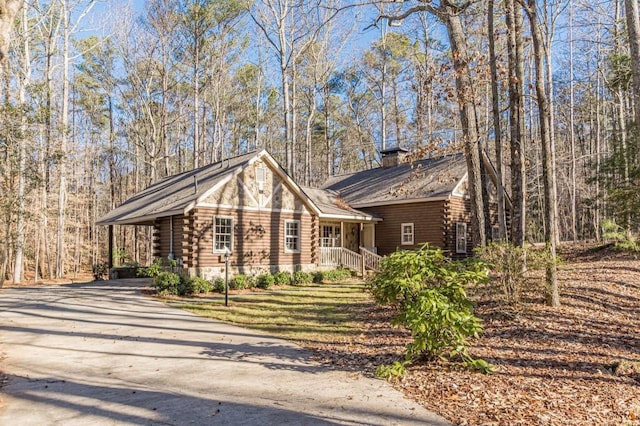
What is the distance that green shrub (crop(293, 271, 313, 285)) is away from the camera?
17.9m

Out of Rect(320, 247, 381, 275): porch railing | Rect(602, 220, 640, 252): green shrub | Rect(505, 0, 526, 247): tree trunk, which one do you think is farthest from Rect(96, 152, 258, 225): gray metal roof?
Rect(602, 220, 640, 252): green shrub

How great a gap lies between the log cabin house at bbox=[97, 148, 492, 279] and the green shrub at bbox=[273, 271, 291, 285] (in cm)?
74

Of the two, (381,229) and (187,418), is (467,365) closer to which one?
(187,418)

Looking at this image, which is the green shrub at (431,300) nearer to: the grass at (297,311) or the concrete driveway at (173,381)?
the concrete driveway at (173,381)

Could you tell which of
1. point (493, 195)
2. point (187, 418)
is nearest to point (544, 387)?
point (187, 418)

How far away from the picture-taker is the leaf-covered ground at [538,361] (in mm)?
4734

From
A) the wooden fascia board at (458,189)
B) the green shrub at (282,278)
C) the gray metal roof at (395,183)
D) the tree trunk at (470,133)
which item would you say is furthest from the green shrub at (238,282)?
the wooden fascia board at (458,189)

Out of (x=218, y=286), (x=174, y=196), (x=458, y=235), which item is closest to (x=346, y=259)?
(x=458, y=235)

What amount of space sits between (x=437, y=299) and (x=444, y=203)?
Result: 1550 cm

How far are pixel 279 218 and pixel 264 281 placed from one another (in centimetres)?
307

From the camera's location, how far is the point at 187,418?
4547 millimetres

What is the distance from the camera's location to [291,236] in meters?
19.0

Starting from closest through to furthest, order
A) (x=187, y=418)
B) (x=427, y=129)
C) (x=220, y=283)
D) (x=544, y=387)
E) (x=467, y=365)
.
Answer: (x=187, y=418) → (x=544, y=387) → (x=467, y=365) → (x=220, y=283) → (x=427, y=129)

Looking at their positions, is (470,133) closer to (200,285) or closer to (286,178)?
(286,178)
